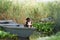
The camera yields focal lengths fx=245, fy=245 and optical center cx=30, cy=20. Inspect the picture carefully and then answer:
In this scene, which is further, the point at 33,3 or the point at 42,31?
the point at 33,3

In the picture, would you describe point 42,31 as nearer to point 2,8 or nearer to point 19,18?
point 19,18

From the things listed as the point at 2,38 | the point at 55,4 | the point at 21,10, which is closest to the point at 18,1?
the point at 21,10

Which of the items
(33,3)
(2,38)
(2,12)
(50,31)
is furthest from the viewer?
(33,3)

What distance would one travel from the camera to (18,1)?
10711mm

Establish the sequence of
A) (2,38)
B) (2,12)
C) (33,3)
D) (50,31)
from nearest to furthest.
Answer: (2,38)
(50,31)
(2,12)
(33,3)

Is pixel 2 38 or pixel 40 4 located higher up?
pixel 40 4

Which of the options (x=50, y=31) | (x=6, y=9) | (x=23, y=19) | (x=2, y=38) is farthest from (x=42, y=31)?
(x=2, y=38)

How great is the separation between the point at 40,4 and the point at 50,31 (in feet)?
5.75

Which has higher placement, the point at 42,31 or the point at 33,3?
→ the point at 33,3

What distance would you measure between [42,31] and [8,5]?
1857mm

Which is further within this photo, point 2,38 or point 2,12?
point 2,12

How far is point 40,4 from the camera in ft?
35.4

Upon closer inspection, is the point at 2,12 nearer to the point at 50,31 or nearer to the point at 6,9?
the point at 6,9

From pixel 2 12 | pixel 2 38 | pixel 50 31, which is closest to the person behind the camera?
pixel 2 38
